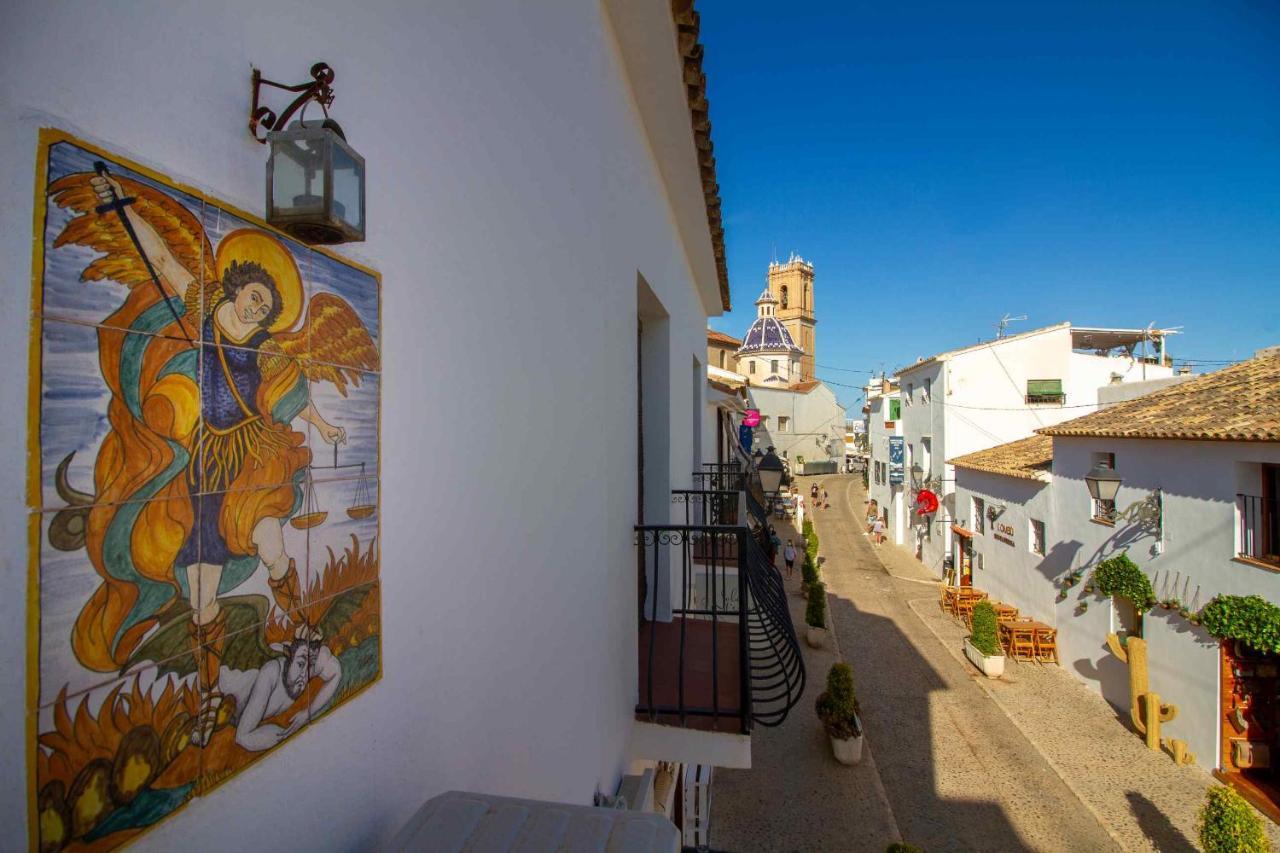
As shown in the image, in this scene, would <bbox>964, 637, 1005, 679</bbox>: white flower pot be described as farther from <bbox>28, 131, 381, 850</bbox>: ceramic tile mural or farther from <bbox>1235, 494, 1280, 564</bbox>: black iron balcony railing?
<bbox>28, 131, 381, 850</bbox>: ceramic tile mural

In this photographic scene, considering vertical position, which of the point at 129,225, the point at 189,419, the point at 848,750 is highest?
the point at 129,225

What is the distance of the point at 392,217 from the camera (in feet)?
5.08

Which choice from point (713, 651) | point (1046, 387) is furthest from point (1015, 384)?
point (713, 651)

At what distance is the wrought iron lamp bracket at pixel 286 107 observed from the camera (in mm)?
1129

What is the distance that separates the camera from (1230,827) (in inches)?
263

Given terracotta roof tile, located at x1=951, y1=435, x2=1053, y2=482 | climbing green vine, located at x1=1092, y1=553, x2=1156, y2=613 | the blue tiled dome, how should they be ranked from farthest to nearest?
the blue tiled dome
terracotta roof tile, located at x1=951, y1=435, x2=1053, y2=482
climbing green vine, located at x1=1092, y1=553, x2=1156, y2=613

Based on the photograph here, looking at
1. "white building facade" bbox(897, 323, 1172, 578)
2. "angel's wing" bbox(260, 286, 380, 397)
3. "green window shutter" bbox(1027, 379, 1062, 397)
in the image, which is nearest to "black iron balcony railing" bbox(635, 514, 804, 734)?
"angel's wing" bbox(260, 286, 380, 397)

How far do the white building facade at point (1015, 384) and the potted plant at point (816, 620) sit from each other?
8440mm

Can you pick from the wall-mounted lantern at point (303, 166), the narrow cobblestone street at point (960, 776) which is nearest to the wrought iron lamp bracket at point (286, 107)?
the wall-mounted lantern at point (303, 166)

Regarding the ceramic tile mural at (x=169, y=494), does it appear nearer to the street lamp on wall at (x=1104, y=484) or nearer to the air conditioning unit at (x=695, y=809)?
the air conditioning unit at (x=695, y=809)

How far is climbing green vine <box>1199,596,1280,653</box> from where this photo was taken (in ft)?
26.1

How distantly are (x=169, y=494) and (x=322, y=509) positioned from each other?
0.35 m

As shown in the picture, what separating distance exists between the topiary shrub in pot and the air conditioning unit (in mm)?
5485

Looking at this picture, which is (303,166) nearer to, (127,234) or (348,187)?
(348,187)
